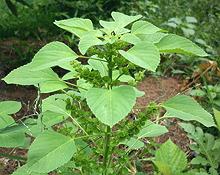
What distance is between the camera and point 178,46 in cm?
126

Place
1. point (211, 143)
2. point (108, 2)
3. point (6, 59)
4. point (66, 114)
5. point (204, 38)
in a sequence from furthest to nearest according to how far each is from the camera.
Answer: point (108, 2), point (204, 38), point (6, 59), point (211, 143), point (66, 114)

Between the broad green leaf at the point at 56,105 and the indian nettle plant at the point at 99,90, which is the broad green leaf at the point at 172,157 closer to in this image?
the indian nettle plant at the point at 99,90

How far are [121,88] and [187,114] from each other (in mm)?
183

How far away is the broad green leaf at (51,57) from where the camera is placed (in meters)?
1.17

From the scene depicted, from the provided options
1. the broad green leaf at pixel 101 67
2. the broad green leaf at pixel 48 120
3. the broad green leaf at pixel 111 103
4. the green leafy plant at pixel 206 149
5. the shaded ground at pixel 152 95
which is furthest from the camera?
the shaded ground at pixel 152 95

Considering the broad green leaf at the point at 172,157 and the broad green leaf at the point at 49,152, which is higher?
the broad green leaf at the point at 49,152

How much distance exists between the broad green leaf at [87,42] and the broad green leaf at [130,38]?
0.07 m

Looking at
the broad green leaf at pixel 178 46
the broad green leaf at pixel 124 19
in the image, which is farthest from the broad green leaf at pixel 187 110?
the broad green leaf at pixel 124 19

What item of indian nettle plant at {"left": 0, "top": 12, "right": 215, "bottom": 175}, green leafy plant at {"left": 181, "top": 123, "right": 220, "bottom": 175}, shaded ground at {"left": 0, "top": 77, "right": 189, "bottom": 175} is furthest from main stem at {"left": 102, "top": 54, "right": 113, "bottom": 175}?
shaded ground at {"left": 0, "top": 77, "right": 189, "bottom": 175}

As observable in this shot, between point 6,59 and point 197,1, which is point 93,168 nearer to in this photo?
point 6,59

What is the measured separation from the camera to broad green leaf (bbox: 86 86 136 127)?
110 centimetres

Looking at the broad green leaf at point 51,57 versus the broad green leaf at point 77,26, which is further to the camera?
the broad green leaf at point 77,26

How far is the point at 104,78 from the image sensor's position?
1265mm

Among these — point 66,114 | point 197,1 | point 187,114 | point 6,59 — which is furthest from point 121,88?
point 197,1
